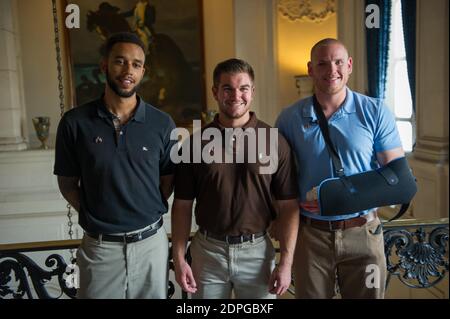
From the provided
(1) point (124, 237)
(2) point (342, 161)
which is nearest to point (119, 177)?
(1) point (124, 237)

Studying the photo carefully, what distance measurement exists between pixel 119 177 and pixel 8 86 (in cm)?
468

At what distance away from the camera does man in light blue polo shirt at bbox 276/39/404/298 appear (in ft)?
5.57

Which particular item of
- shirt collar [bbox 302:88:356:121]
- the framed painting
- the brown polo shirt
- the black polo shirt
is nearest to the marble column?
the framed painting

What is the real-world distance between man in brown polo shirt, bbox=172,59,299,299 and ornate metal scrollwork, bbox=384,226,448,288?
0.60 m

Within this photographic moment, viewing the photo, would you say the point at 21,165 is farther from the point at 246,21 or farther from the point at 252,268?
the point at 252,268

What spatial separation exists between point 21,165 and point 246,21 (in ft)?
11.6

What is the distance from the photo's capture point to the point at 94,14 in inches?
240

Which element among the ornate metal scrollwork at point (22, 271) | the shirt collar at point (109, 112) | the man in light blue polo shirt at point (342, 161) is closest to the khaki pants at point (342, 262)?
the man in light blue polo shirt at point (342, 161)

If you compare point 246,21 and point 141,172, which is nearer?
point 141,172

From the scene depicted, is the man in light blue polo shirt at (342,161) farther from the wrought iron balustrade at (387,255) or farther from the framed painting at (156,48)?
the framed painting at (156,48)

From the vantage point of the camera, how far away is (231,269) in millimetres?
1622
